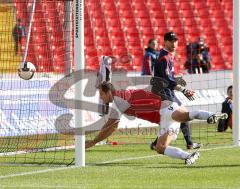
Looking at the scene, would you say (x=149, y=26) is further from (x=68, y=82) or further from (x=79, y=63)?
(x=79, y=63)

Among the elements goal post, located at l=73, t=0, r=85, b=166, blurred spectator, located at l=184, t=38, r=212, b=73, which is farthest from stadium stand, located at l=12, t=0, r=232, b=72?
goal post, located at l=73, t=0, r=85, b=166

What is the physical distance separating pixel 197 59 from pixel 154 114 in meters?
11.8

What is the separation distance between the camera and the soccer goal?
52.0ft

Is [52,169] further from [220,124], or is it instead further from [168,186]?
[220,124]

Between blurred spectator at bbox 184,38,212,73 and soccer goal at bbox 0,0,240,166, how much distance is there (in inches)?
2.7

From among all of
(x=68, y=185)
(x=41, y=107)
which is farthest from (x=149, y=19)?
(x=68, y=185)

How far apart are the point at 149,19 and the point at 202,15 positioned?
2617mm

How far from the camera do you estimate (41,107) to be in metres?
20.6

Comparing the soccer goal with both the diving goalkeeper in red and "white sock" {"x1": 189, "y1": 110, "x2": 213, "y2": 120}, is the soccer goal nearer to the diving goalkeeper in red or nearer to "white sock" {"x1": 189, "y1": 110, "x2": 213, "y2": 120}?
the diving goalkeeper in red

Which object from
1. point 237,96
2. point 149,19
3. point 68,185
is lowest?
point 68,185

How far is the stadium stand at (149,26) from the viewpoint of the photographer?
1182 inches

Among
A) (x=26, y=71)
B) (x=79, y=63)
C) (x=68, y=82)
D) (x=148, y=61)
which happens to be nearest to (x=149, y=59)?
(x=148, y=61)

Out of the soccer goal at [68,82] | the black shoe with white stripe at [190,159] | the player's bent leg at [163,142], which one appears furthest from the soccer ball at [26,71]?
the black shoe with white stripe at [190,159]

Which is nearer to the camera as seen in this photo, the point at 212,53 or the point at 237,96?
the point at 237,96
